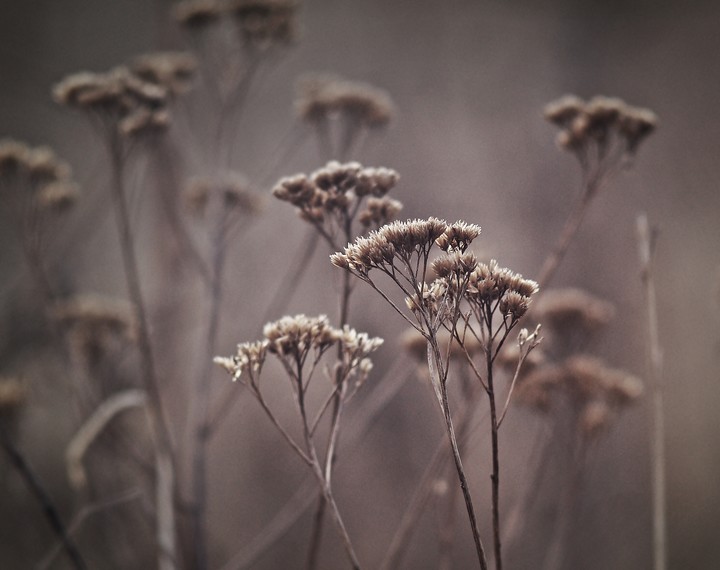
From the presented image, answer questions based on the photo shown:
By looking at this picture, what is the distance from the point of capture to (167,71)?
1.36 metres

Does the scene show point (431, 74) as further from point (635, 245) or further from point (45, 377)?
point (45, 377)

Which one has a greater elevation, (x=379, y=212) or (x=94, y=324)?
(x=379, y=212)

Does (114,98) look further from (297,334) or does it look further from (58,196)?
(297,334)

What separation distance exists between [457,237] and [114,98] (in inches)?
32.0

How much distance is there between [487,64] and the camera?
256cm

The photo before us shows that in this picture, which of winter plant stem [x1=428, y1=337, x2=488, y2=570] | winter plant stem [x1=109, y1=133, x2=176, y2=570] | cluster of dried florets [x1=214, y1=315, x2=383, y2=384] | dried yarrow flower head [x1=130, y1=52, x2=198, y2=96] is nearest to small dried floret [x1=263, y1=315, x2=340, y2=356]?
cluster of dried florets [x1=214, y1=315, x2=383, y2=384]

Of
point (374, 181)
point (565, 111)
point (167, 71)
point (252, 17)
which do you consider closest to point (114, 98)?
point (167, 71)

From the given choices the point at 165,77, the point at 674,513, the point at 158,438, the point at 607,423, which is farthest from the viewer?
the point at 674,513

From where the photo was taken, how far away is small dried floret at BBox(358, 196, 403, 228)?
0.80 m

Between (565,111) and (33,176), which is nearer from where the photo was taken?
(565,111)

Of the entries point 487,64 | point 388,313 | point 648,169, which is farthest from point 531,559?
→ point 487,64

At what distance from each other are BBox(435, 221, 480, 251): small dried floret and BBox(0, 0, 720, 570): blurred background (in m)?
1.00

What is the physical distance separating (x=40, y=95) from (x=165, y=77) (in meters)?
1.80

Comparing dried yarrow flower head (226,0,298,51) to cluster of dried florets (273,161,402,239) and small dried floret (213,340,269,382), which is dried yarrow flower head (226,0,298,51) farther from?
small dried floret (213,340,269,382)
